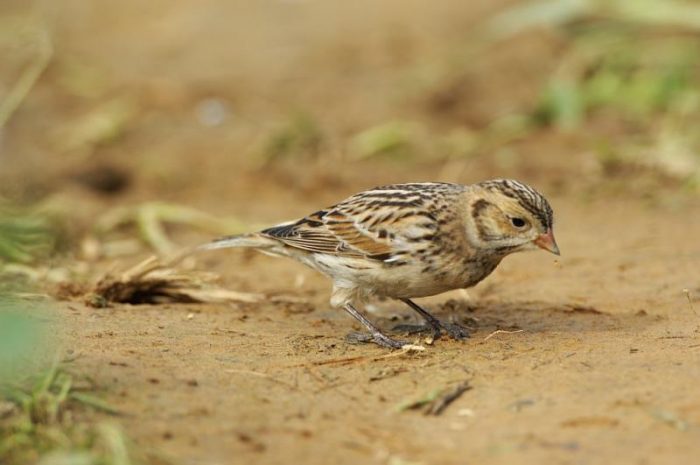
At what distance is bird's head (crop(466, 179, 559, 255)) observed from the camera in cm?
700

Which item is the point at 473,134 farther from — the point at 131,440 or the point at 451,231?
the point at 131,440

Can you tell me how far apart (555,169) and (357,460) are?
804cm

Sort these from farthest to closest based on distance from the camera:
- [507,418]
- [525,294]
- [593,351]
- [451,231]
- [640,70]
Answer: [640,70] < [525,294] < [451,231] < [593,351] < [507,418]

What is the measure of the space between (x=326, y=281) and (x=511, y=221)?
2611 millimetres

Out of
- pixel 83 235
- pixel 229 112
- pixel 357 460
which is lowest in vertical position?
pixel 357 460

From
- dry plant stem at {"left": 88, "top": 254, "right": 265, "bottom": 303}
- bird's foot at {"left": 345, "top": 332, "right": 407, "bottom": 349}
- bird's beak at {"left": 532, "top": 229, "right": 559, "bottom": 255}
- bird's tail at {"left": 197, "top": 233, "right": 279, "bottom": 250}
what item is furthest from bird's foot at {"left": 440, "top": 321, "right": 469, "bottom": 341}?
dry plant stem at {"left": 88, "top": 254, "right": 265, "bottom": 303}

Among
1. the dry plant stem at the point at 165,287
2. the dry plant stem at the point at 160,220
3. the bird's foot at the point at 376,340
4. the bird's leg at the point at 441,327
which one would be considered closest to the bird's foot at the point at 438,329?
the bird's leg at the point at 441,327

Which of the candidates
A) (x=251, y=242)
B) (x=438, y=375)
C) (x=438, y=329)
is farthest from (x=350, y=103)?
(x=438, y=375)

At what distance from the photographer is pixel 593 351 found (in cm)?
645

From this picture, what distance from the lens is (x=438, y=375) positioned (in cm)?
611

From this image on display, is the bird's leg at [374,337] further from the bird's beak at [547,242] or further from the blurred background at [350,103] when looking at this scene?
the blurred background at [350,103]

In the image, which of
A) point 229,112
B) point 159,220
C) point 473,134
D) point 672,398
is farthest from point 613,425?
point 229,112

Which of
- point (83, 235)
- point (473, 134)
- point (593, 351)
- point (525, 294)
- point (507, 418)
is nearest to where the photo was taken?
point (507, 418)

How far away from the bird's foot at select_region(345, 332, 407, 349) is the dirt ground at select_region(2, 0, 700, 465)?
17 centimetres
